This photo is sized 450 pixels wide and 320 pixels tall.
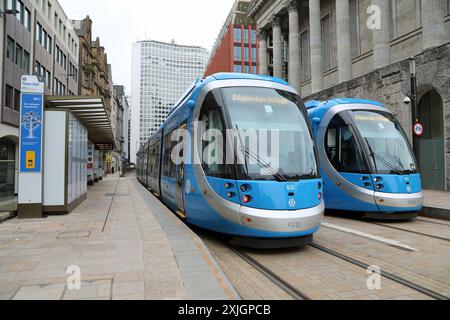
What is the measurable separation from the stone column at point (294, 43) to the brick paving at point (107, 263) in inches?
1300

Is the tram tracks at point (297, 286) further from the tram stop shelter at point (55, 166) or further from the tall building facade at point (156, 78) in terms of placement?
the tall building facade at point (156, 78)

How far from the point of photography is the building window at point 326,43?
118 feet

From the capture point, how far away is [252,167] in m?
6.28

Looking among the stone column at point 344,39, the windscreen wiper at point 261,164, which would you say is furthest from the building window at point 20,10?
the windscreen wiper at point 261,164

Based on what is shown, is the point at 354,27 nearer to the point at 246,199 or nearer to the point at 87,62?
the point at 246,199

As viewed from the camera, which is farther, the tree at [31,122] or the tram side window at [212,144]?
the tree at [31,122]

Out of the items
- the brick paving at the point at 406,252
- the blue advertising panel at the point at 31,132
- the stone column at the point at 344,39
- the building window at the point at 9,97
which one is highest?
the stone column at the point at 344,39

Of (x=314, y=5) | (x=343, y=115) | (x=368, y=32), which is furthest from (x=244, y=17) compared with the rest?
(x=343, y=115)

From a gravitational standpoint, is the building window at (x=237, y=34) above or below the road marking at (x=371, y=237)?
above

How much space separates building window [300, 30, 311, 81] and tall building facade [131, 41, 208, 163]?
268 feet

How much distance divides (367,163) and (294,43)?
3107cm

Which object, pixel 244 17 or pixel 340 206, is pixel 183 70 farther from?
pixel 340 206

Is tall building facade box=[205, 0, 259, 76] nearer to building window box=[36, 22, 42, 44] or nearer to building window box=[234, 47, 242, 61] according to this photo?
building window box=[234, 47, 242, 61]

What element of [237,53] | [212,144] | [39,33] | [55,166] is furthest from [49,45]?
[237,53]
